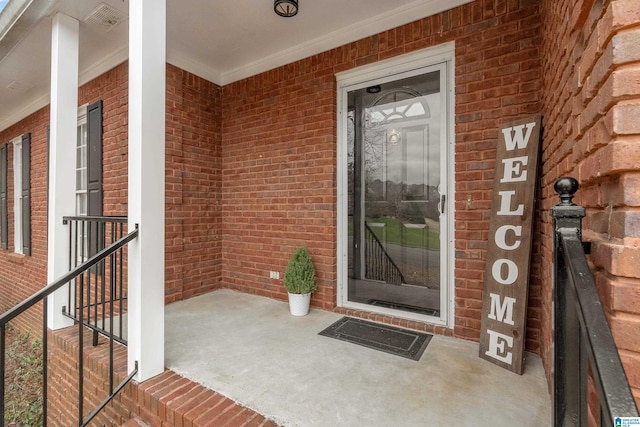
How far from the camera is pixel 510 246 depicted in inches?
83.0

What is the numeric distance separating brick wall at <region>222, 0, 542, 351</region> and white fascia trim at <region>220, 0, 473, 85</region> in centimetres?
6

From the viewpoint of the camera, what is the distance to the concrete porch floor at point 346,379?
1.57m

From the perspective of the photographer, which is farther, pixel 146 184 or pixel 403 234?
pixel 403 234

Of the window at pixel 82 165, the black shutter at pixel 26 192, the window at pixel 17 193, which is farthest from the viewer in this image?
the window at pixel 17 193

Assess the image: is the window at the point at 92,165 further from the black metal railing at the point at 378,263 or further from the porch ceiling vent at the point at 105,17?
the black metal railing at the point at 378,263

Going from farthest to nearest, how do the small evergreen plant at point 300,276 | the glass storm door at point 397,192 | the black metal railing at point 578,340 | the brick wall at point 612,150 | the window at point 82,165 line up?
the window at point 82,165 → the small evergreen plant at point 300,276 → the glass storm door at point 397,192 → the brick wall at point 612,150 → the black metal railing at point 578,340

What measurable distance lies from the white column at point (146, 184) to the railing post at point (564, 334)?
80.3 inches

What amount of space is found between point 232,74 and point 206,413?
12.5ft

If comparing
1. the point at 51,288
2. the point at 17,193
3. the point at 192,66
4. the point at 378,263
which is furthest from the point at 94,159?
the point at 378,263

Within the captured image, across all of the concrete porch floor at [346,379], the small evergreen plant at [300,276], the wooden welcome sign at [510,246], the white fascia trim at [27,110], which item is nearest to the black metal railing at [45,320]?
the concrete porch floor at [346,379]

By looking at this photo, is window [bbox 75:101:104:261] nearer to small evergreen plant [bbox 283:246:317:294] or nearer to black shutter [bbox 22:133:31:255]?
black shutter [bbox 22:133:31:255]

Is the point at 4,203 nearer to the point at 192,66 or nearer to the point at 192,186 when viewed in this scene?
the point at 192,186

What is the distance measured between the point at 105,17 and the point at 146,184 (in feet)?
6.90

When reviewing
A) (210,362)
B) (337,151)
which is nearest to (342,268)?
(337,151)
